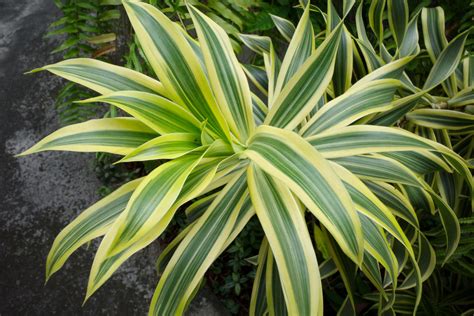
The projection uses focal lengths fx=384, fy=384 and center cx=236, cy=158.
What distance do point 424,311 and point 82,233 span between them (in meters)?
1.43

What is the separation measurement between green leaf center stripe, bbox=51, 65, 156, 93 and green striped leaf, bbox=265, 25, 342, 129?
0.34 metres

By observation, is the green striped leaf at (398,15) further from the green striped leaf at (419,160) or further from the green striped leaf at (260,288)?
the green striped leaf at (260,288)

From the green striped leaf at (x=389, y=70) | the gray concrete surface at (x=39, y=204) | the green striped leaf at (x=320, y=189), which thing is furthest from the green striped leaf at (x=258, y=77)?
the gray concrete surface at (x=39, y=204)

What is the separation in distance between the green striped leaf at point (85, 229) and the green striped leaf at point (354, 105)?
552mm

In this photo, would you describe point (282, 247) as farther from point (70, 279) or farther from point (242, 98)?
point (70, 279)

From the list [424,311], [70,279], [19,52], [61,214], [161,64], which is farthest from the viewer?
[19,52]

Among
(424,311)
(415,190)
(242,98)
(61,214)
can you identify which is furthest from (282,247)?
(61,214)

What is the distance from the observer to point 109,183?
2455 millimetres

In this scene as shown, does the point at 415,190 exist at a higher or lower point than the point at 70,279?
higher

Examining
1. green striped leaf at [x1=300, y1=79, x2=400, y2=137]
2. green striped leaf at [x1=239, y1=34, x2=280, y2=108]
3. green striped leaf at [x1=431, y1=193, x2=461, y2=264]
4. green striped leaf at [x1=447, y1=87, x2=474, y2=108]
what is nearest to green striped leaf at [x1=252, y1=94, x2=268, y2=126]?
green striped leaf at [x1=239, y1=34, x2=280, y2=108]

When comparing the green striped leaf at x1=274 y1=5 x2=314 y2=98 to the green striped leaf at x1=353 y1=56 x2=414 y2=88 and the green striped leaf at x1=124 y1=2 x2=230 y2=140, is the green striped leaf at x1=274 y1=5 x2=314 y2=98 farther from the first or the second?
the green striped leaf at x1=124 y1=2 x2=230 y2=140

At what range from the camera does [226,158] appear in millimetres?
920

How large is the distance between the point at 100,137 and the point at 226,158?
12.3 inches

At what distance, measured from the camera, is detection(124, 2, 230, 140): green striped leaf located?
90 centimetres
